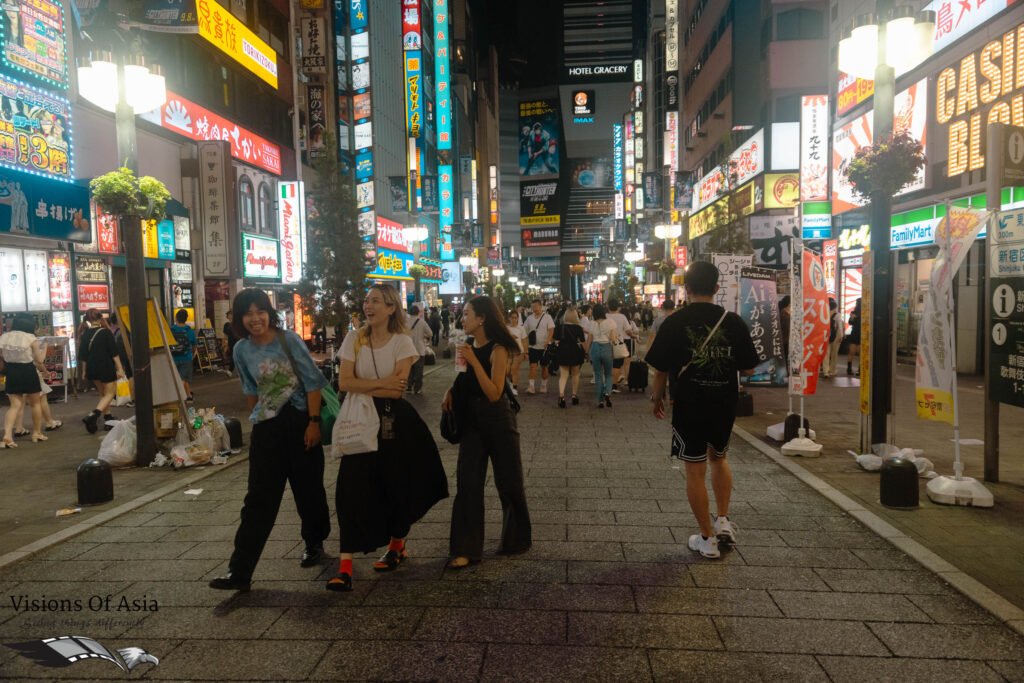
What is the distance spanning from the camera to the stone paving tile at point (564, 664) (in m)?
3.36

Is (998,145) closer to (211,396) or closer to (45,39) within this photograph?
(211,396)

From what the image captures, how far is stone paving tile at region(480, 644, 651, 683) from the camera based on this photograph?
336cm

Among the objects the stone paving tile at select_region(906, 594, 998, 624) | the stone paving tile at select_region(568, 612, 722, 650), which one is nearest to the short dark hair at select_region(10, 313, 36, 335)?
the stone paving tile at select_region(568, 612, 722, 650)

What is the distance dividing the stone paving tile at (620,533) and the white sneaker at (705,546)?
0.85 ft

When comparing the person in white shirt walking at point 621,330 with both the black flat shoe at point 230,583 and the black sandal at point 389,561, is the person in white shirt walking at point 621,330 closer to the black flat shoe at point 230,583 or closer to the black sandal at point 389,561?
the black sandal at point 389,561

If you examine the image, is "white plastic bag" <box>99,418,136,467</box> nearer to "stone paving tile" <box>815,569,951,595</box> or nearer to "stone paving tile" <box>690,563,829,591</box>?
"stone paving tile" <box>690,563,829,591</box>

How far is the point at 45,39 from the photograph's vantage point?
15148 mm

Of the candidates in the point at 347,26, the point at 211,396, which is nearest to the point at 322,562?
the point at 211,396

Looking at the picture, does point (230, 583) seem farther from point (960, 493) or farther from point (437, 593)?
point (960, 493)

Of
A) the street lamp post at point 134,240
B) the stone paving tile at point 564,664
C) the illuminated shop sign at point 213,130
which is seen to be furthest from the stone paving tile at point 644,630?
the illuminated shop sign at point 213,130

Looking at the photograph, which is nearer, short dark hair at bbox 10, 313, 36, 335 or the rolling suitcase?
short dark hair at bbox 10, 313, 36, 335

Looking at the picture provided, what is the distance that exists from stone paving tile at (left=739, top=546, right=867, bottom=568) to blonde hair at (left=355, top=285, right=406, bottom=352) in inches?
108

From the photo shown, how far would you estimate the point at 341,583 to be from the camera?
4.41 meters

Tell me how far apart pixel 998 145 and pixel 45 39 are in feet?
55.1
